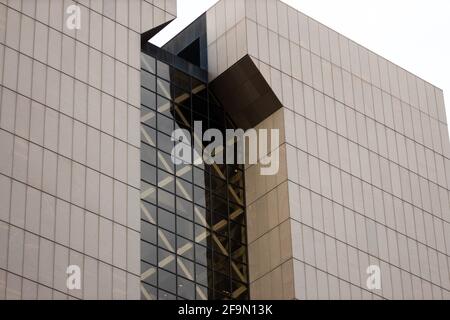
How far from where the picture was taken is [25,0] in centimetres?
5528

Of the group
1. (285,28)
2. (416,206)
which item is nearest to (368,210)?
(416,206)

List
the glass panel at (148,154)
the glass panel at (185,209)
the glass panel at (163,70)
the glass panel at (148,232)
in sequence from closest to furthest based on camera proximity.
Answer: the glass panel at (148,232)
the glass panel at (148,154)
the glass panel at (185,209)
the glass panel at (163,70)

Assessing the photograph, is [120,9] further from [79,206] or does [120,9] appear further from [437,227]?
[437,227]

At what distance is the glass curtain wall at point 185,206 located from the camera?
58062mm

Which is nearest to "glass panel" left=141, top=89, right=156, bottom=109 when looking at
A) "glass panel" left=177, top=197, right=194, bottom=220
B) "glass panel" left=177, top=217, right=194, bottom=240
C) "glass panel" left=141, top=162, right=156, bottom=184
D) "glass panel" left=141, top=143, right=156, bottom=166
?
"glass panel" left=141, top=143, right=156, bottom=166

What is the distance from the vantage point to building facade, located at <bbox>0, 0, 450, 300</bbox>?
52.0 metres

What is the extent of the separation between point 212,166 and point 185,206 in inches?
141

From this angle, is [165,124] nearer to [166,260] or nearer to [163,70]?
[163,70]

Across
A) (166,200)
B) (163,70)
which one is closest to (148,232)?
(166,200)

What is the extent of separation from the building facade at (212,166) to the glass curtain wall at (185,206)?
0.27 feet

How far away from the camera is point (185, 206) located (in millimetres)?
60656

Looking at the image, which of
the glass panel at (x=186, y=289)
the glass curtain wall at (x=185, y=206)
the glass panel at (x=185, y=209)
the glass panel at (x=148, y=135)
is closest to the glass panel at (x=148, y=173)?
the glass curtain wall at (x=185, y=206)

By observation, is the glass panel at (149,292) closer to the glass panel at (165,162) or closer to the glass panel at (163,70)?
the glass panel at (165,162)

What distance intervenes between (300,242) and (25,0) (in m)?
17.7
